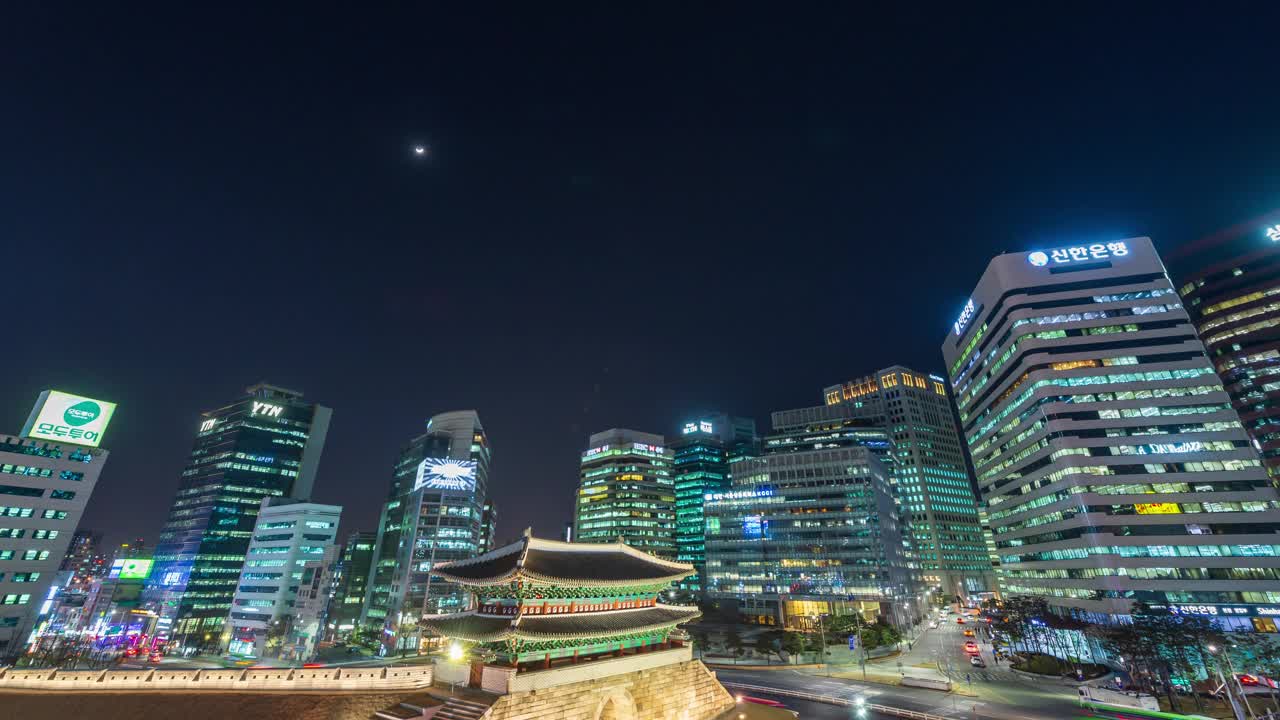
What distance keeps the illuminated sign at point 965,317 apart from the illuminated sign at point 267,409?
172m

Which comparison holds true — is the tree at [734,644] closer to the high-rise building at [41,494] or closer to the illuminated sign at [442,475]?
the illuminated sign at [442,475]

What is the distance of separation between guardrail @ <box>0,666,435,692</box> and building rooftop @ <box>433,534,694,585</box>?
17.7 feet

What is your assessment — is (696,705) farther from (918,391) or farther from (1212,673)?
(918,391)

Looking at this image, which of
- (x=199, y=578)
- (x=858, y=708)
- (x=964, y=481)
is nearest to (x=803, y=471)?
(x=858, y=708)

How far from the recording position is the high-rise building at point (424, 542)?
10206cm

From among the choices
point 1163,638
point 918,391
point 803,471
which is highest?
point 918,391

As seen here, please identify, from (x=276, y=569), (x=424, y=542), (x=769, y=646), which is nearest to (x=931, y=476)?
(x=769, y=646)

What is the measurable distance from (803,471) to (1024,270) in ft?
184

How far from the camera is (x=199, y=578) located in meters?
119

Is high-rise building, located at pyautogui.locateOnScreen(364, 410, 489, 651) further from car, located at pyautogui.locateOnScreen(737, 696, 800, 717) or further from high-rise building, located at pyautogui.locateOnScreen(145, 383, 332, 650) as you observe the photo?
car, located at pyautogui.locateOnScreen(737, 696, 800, 717)

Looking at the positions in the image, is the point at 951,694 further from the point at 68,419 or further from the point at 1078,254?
the point at 68,419

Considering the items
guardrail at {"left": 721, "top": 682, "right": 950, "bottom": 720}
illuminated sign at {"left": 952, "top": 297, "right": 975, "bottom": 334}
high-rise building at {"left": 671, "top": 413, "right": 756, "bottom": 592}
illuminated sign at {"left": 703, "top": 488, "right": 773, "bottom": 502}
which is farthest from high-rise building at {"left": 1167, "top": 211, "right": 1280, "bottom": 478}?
high-rise building at {"left": 671, "top": 413, "right": 756, "bottom": 592}

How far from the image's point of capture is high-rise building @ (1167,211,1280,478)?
81500 mm

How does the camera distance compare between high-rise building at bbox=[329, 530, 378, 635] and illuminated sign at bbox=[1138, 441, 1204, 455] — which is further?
high-rise building at bbox=[329, 530, 378, 635]
